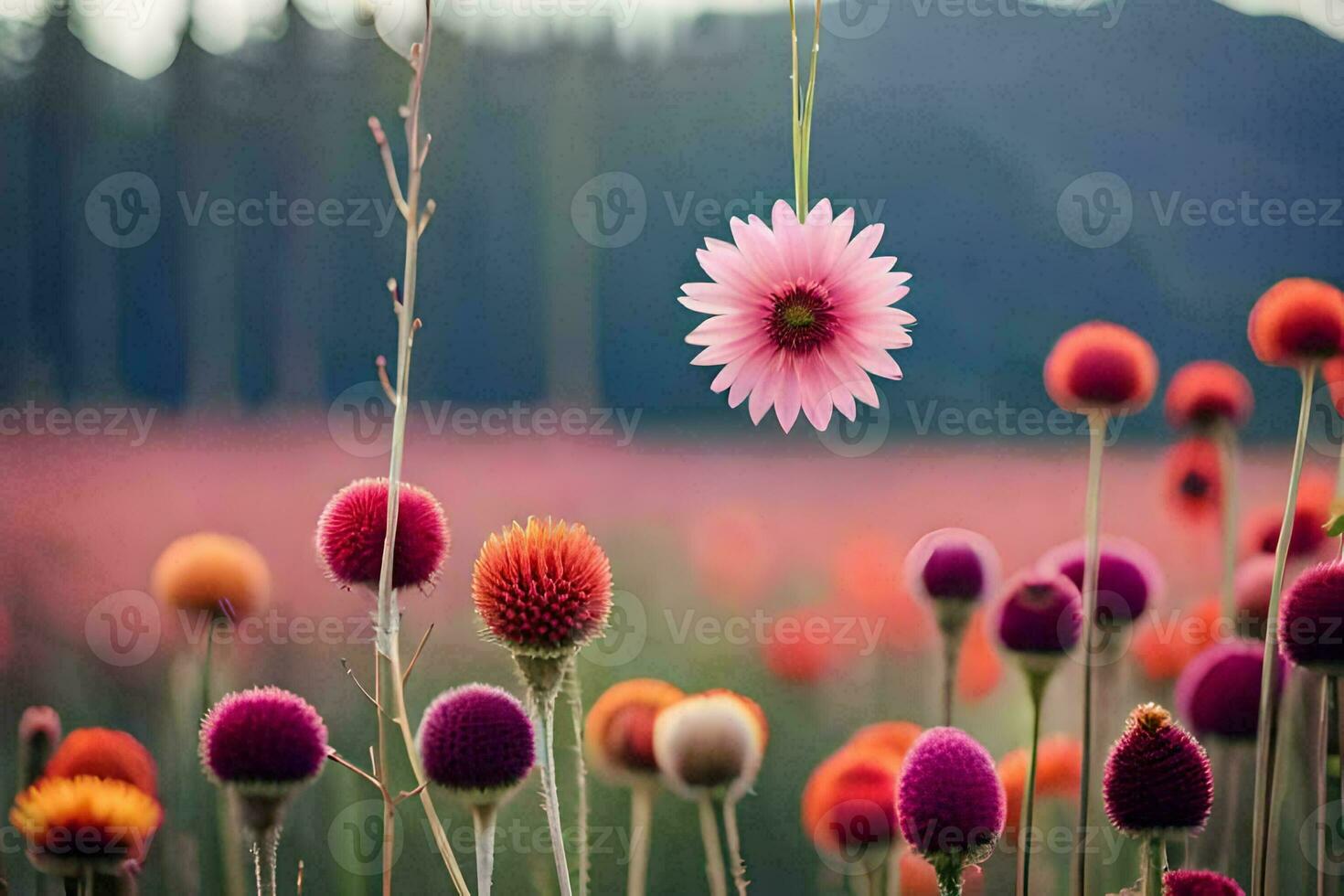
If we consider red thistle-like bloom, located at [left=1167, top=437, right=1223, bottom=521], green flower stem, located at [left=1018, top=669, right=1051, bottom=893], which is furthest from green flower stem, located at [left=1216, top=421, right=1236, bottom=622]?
green flower stem, located at [left=1018, top=669, right=1051, bottom=893]

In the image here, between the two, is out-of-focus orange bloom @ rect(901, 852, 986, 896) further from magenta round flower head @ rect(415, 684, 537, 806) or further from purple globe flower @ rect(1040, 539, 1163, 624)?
magenta round flower head @ rect(415, 684, 537, 806)

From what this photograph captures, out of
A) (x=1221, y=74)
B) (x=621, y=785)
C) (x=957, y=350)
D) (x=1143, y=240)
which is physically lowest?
(x=621, y=785)

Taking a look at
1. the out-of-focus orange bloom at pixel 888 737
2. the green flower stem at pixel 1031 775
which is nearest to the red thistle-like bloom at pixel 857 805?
the out-of-focus orange bloom at pixel 888 737

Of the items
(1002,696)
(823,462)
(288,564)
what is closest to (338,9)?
(288,564)

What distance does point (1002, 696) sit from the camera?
0.98m

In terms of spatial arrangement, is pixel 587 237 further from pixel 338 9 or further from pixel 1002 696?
pixel 1002 696

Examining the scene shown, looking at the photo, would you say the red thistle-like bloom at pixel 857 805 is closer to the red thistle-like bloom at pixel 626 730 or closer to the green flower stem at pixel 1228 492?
the red thistle-like bloom at pixel 626 730

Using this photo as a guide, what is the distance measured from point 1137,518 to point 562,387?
564 millimetres

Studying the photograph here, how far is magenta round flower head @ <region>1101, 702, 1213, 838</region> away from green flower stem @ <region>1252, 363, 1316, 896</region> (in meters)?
0.19

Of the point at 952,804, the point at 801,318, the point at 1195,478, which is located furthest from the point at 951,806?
the point at 1195,478

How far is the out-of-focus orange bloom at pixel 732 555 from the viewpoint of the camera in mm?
1023

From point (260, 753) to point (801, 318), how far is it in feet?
1.69

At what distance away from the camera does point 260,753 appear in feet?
2.57

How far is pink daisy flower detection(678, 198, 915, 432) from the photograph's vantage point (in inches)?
31.8
